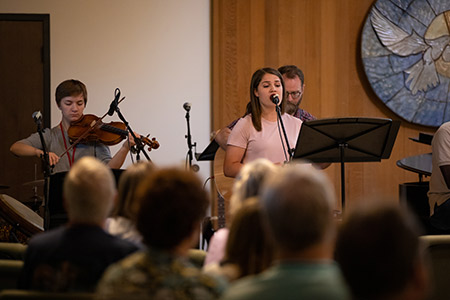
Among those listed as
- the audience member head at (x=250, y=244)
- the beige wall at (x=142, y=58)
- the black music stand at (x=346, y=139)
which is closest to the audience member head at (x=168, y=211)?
the audience member head at (x=250, y=244)

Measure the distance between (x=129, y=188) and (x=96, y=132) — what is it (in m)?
2.88

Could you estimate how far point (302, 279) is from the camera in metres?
1.50

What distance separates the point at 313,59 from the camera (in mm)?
7105

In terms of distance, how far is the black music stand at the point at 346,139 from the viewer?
13.4 ft

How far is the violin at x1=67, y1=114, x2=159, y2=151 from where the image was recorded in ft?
16.6

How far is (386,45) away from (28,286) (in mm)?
5675

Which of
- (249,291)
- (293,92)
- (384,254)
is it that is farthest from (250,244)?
(293,92)

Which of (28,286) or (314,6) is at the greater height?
(314,6)

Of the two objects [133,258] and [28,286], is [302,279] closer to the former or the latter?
[133,258]

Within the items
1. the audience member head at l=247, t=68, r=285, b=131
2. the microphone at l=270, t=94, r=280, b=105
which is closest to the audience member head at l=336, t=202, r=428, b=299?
the microphone at l=270, t=94, r=280, b=105

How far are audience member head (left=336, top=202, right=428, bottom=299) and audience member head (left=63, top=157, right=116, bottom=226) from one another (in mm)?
862

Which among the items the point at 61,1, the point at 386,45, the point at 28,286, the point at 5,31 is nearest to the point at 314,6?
the point at 386,45

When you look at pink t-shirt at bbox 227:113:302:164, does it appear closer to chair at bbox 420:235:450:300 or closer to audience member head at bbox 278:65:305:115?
audience member head at bbox 278:65:305:115

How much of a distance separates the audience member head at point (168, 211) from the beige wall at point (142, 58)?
5077 millimetres
